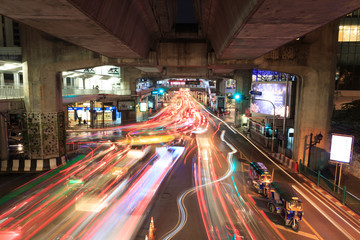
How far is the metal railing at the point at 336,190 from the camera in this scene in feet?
39.0

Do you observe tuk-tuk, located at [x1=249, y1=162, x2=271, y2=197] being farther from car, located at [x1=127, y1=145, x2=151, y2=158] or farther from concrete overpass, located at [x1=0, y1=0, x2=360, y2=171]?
car, located at [x1=127, y1=145, x2=151, y2=158]

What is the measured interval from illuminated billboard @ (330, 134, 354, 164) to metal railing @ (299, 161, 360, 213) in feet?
4.89

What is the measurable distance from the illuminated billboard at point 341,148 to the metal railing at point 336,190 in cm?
149

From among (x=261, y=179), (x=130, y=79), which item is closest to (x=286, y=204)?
(x=261, y=179)

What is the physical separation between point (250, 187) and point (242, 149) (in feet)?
36.0

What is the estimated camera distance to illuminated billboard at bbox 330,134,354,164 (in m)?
Result: 13.7

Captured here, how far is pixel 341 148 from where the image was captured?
13.9 metres

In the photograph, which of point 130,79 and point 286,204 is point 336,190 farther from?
point 130,79

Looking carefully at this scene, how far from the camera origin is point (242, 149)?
24969 millimetres

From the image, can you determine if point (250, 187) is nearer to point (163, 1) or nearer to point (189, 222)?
point (189, 222)

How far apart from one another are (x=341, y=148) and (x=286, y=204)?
6760mm

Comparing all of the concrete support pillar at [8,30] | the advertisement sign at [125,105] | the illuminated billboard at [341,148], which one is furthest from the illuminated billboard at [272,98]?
the concrete support pillar at [8,30]

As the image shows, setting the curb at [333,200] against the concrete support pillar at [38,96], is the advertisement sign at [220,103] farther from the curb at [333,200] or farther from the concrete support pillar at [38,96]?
the concrete support pillar at [38,96]

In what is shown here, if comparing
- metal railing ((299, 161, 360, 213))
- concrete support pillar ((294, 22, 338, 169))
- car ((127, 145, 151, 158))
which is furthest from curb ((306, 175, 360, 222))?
car ((127, 145, 151, 158))
